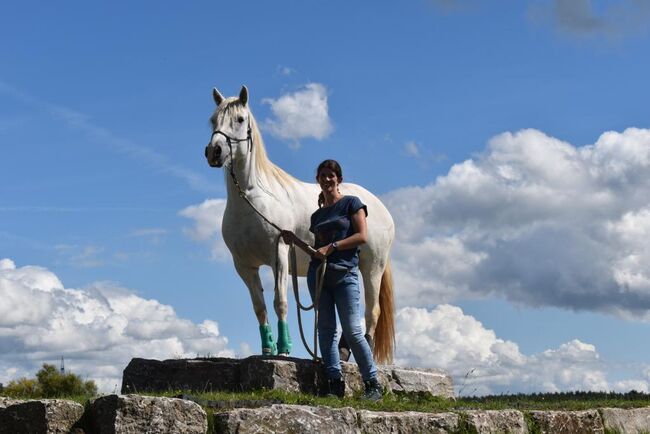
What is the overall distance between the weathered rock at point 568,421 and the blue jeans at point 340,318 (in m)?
1.88

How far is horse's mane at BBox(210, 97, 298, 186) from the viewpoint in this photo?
920cm

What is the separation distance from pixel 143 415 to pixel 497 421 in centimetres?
363

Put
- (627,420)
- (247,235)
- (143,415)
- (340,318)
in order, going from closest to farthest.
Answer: (143,415) → (340,318) → (247,235) → (627,420)

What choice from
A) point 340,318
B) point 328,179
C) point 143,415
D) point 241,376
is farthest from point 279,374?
point 143,415

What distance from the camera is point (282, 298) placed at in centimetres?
909

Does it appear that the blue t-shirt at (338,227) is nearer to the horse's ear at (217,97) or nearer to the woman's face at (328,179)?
the woman's face at (328,179)

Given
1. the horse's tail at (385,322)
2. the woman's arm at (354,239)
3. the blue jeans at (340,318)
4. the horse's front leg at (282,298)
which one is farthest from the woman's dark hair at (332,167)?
the horse's tail at (385,322)

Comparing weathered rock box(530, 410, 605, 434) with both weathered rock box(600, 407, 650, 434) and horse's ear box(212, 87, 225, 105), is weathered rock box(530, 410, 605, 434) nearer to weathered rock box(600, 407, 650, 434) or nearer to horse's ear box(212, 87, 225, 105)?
weathered rock box(600, 407, 650, 434)

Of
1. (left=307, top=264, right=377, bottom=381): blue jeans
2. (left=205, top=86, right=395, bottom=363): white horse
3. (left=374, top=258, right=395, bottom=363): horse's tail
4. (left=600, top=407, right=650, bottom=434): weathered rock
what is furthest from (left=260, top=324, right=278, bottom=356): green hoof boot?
(left=600, top=407, right=650, bottom=434): weathered rock

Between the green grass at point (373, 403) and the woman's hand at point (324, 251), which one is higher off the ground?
the woman's hand at point (324, 251)

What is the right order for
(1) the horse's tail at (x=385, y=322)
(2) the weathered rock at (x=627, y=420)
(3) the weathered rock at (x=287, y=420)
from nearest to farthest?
(3) the weathered rock at (x=287, y=420) → (2) the weathered rock at (x=627, y=420) → (1) the horse's tail at (x=385, y=322)

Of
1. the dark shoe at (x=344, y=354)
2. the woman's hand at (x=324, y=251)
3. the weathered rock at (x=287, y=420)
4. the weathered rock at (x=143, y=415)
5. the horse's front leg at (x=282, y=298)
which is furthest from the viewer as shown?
the dark shoe at (x=344, y=354)

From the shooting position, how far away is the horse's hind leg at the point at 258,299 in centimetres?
938

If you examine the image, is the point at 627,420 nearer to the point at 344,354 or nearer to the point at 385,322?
the point at 385,322
